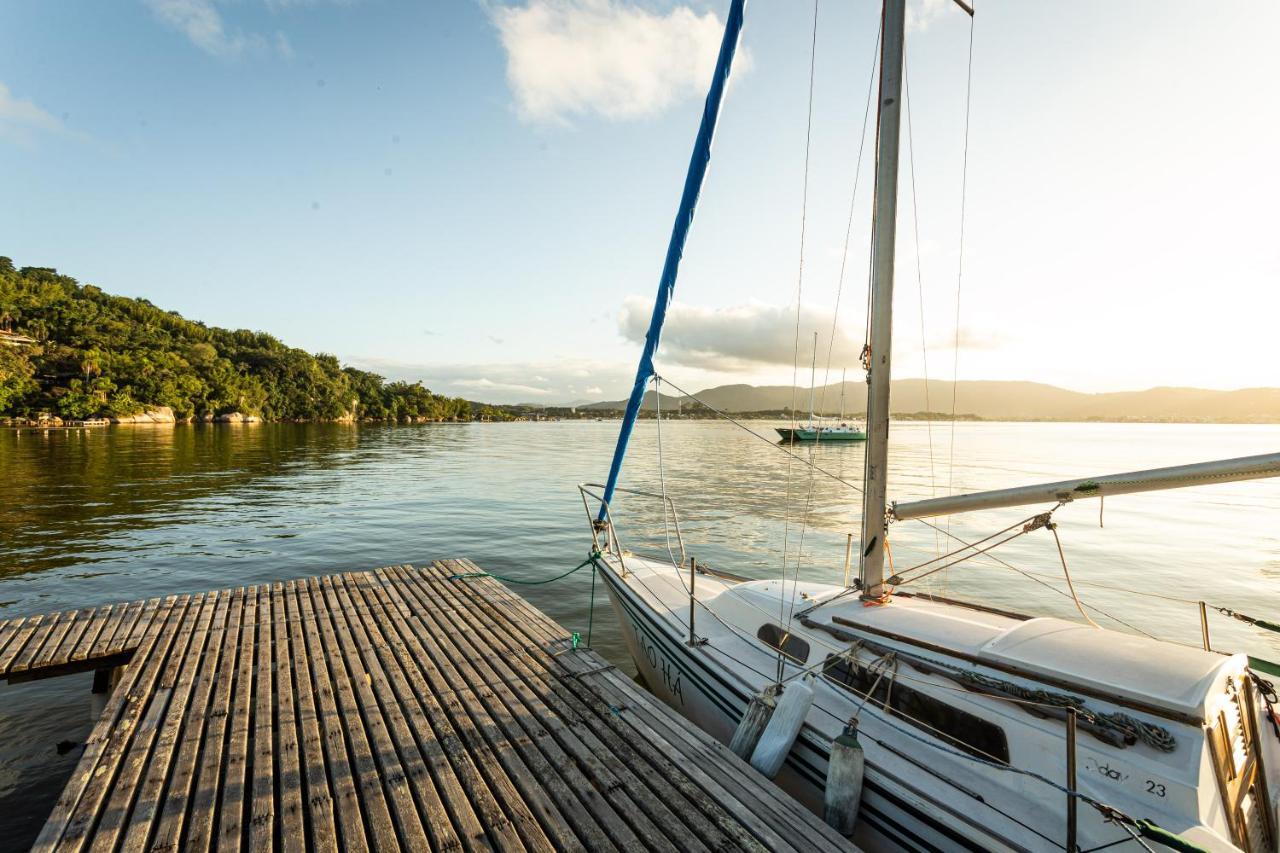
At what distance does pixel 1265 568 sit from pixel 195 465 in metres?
53.7

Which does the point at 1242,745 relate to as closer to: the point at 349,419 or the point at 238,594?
the point at 238,594

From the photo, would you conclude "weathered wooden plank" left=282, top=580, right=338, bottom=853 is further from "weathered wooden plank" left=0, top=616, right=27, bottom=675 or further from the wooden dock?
"weathered wooden plank" left=0, top=616, right=27, bottom=675

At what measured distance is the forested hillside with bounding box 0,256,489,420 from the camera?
83.2m

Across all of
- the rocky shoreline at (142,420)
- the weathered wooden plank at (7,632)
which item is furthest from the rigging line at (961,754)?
the rocky shoreline at (142,420)

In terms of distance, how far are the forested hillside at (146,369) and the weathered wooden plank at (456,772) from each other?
11026 cm

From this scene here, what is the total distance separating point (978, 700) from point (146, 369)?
5128 inches

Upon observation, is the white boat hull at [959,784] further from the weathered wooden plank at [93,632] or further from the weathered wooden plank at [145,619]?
the weathered wooden plank at [93,632]

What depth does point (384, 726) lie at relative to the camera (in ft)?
16.8

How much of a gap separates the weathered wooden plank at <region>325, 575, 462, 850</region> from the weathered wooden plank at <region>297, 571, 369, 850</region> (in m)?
0.24

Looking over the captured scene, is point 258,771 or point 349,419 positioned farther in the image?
point 349,419

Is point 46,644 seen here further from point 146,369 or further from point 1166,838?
point 146,369

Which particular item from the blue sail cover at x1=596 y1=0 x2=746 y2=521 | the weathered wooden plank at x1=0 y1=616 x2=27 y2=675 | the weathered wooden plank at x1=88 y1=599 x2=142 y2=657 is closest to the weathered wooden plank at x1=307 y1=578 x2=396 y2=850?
the weathered wooden plank at x1=88 y1=599 x2=142 y2=657

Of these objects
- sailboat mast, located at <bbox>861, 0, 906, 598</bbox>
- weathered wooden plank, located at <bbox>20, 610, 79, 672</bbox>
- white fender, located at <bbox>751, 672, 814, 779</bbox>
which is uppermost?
sailboat mast, located at <bbox>861, 0, 906, 598</bbox>

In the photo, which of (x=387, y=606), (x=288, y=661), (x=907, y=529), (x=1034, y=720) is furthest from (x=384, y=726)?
(x=907, y=529)
